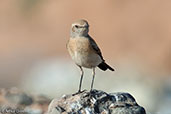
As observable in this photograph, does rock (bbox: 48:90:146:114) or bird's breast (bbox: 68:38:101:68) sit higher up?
bird's breast (bbox: 68:38:101:68)

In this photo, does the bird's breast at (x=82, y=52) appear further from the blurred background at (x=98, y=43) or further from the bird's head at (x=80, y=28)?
the blurred background at (x=98, y=43)

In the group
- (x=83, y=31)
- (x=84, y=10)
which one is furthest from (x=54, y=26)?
(x=83, y=31)

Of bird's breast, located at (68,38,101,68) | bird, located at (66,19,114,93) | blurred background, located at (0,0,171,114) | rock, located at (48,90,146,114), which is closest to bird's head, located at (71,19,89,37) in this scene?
bird, located at (66,19,114,93)

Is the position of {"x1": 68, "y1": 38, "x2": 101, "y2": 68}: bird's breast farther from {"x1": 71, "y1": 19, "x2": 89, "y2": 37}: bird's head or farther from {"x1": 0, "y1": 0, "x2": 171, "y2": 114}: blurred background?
{"x1": 0, "y1": 0, "x2": 171, "y2": 114}: blurred background

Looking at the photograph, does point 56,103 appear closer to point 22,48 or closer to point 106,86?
point 106,86

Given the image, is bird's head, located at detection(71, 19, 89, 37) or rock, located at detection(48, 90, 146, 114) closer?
rock, located at detection(48, 90, 146, 114)

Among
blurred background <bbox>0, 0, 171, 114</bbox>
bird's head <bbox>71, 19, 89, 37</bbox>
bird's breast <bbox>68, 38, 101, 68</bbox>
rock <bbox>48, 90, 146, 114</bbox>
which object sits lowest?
blurred background <bbox>0, 0, 171, 114</bbox>

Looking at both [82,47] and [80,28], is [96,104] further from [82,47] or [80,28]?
[80,28]

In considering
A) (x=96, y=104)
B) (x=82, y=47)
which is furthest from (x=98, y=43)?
(x=96, y=104)
